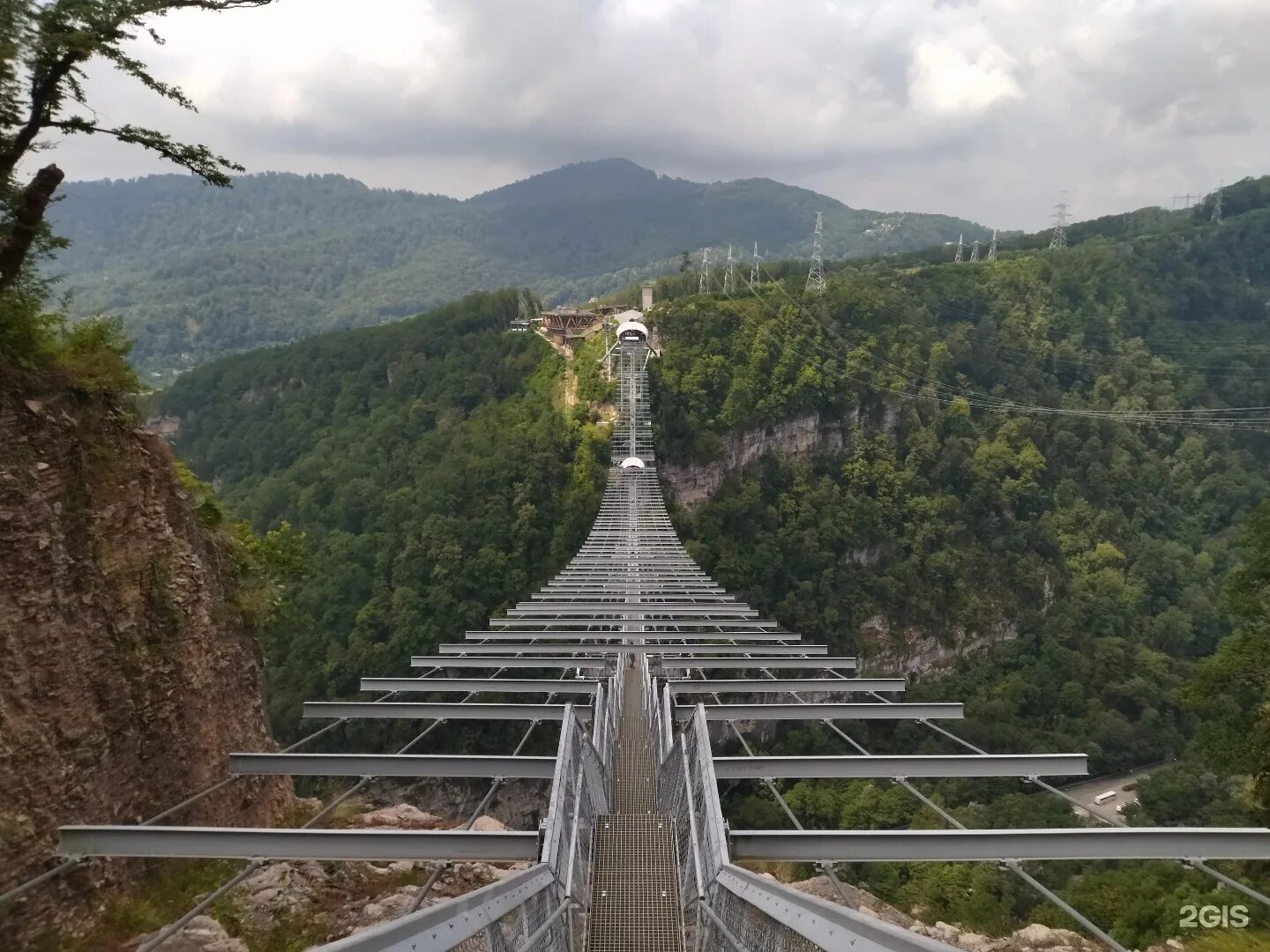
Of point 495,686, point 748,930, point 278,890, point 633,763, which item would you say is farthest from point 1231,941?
point 278,890

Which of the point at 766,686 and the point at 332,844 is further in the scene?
the point at 766,686

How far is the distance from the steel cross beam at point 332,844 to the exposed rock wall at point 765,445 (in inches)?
1621

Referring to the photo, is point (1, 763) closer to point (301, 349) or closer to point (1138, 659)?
point (1138, 659)

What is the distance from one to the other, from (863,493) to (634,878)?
4594cm

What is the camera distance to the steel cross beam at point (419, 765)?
6.96 m

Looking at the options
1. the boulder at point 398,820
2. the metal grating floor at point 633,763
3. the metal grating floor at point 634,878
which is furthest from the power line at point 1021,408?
the metal grating floor at point 634,878

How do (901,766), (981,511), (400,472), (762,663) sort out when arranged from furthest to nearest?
(981,511) → (400,472) → (762,663) → (901,766)

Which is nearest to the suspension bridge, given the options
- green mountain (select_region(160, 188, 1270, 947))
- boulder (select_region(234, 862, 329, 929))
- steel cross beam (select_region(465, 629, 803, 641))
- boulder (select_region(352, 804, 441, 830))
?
steel cross beam (select_region(465, 629, 803, 641))

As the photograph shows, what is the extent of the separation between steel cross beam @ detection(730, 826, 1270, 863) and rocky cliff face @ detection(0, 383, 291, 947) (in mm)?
6045

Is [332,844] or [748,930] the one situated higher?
[332,844]

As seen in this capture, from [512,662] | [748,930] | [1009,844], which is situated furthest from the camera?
[512,662]

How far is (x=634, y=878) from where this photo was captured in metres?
7.62

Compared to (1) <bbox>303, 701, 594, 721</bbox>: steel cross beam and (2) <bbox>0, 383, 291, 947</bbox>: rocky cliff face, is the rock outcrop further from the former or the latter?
(2) <bbox>0, 383, 291, 947</bbox>: rocky cliff face

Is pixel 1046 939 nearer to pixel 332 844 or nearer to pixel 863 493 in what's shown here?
pixel 332 844
